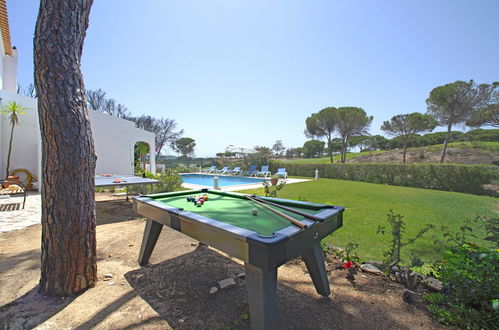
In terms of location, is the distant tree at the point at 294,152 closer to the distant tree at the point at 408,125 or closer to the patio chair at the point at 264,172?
the distant tree at the point at 408,125

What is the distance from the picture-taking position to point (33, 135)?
9141 millimetres

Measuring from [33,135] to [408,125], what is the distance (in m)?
28.2

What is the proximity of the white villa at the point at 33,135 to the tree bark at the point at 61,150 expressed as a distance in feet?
27.0

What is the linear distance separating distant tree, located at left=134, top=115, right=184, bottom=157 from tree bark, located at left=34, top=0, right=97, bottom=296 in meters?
33.0

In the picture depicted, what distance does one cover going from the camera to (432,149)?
80.6 ft

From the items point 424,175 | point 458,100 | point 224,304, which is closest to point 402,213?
point 224,304

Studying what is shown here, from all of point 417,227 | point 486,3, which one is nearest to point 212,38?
point 486,3

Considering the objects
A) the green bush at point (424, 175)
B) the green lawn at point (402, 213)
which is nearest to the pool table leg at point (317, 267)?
the green lawn at point (402, 213)

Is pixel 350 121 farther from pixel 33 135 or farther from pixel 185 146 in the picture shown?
pixel 185 146

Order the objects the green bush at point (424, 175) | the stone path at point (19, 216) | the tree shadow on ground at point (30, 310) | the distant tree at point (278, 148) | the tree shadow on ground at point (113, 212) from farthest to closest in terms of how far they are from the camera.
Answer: the distant tree at point (278, 148), the green bush at point (424, 175), the tree shadow on ground at point (113, 212), the stone path at point (19, 216), the tree shadow on ground at point (30, 310)

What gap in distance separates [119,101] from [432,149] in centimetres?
4073

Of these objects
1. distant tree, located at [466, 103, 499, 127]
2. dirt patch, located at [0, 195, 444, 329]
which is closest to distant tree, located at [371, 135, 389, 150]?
distant tree, located at [466, 103, 499, 127]

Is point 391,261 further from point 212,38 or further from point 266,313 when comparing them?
point 212,38

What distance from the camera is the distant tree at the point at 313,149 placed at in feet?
132
